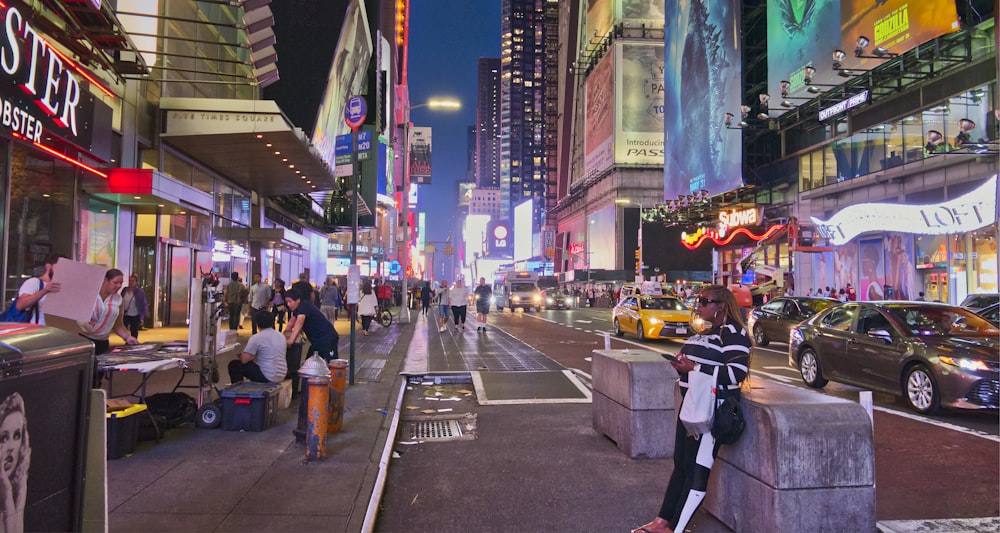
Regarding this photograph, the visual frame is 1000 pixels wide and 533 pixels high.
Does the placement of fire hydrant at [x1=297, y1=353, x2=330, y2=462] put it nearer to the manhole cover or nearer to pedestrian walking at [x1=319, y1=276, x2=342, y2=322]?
the manhole cover

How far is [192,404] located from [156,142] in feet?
45.2

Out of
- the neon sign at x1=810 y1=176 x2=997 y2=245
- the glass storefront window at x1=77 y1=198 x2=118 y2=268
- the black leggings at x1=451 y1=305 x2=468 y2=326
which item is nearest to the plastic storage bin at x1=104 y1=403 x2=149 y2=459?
the glass storefront window at x1=77 y1=198 x2=118 y2=268

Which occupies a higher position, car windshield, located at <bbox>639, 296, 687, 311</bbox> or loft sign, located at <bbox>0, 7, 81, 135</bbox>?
loft sign, located at <bbox>0, 7, 81, 135</bbox>

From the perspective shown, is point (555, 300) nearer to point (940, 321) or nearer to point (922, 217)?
point (922, 217)

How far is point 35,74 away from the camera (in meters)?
10.8

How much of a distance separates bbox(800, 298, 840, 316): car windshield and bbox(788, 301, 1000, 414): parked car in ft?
19.0

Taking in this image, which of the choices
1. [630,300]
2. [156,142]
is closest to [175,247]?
[156,142]

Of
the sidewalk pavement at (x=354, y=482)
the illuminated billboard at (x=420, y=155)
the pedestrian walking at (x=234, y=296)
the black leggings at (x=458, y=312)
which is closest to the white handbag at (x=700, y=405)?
the sidewalk pavement at (x=354, y=482)

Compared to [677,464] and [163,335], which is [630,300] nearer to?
[163,335]

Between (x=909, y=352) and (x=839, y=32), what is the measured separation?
25.3 m

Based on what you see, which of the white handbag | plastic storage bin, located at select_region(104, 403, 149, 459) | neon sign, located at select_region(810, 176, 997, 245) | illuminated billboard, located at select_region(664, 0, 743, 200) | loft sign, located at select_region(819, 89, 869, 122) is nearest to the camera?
the white handbag

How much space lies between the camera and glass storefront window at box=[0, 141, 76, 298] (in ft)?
41.5

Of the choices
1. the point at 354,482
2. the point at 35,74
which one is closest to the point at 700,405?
the point at 354,482

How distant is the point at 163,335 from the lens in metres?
16.7
